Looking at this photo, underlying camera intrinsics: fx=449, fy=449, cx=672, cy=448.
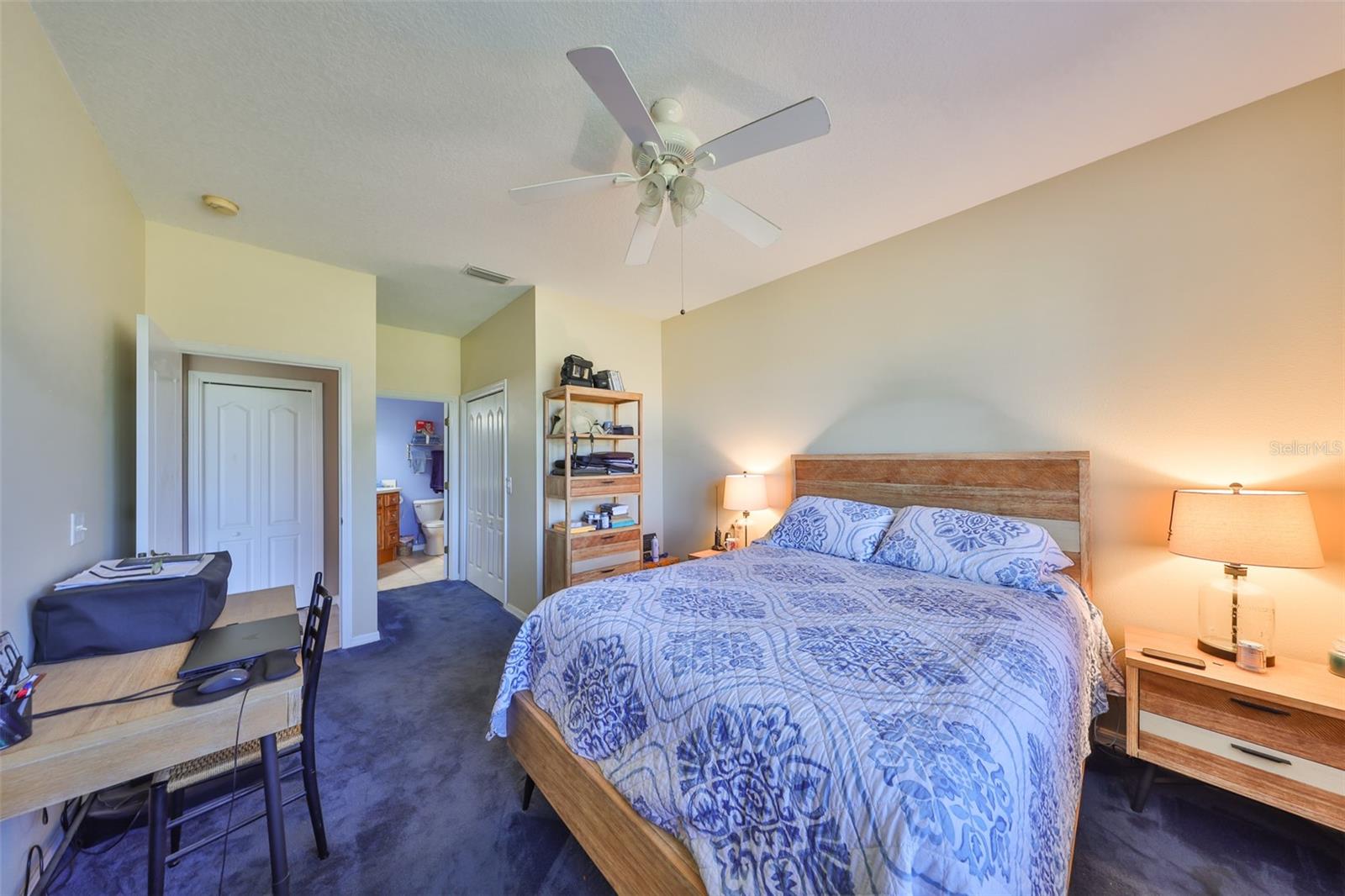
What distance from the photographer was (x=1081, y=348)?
2172 mm

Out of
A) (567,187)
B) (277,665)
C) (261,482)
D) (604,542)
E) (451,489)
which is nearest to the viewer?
(277,665)

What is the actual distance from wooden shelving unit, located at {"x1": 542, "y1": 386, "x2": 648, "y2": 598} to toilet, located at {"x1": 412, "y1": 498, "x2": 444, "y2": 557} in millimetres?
3138

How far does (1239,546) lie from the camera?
5.24ft

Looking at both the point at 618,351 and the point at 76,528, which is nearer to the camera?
the point at 76,528

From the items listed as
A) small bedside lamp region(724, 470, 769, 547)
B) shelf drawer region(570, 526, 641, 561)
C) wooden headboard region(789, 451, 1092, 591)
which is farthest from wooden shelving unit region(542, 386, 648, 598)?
wooden headboard region(789, 451, 1092, 591)

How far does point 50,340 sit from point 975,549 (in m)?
3.64

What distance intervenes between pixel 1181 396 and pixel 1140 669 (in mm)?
1158

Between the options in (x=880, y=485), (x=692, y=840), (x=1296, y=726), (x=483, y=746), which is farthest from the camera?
(x=880, y=485)

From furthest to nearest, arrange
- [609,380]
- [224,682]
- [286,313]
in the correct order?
[609,380] < [286,313] < [224,682]

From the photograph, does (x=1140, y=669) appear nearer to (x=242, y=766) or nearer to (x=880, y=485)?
(x=880, y=485)

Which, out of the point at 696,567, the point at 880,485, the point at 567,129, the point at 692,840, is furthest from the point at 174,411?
the point at 880,485

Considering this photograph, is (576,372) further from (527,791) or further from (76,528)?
(527,791)

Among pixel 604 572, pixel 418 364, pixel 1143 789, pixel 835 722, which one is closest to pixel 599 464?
pixel 604 572

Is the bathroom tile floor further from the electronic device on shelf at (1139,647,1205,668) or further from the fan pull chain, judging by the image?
the electronic device on shelf at (1139,647,1205,668)
